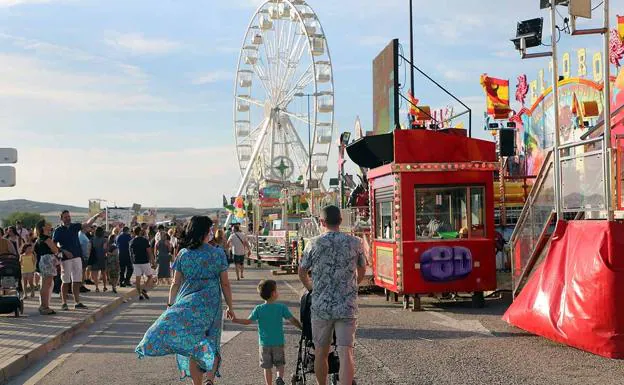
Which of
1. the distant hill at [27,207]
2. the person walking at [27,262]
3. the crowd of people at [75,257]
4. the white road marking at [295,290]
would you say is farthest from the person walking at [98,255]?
the distant hill at [27,207]

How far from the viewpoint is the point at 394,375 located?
25.3 ft

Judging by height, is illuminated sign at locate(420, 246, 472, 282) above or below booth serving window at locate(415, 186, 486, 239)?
below

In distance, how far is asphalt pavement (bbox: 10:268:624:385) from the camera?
767 cm

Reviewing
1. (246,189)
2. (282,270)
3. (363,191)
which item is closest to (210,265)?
(363,191)

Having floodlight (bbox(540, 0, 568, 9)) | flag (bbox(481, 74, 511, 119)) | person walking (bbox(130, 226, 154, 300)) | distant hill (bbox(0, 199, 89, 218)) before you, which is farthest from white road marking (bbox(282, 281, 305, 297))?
distant hill (bbox(0, 199, 89, 218))

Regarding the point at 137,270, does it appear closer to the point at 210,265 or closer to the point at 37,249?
the point at 37,249

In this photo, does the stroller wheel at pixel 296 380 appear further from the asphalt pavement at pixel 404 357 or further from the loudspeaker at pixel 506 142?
the loudspeaker at pixel 506 142

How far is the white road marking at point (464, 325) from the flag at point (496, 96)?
16.2 metres

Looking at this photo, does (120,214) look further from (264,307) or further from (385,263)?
(264,307)

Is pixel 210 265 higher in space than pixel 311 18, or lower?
lower

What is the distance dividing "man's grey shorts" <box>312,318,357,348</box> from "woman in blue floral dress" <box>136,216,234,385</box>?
77 cm

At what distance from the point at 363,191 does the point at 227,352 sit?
44.2 ft

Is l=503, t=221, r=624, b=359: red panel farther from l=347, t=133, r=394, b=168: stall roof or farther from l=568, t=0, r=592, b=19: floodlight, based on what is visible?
l=347, t=133, r=394, b=168: stall roof

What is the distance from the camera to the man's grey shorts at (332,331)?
6309 mm
